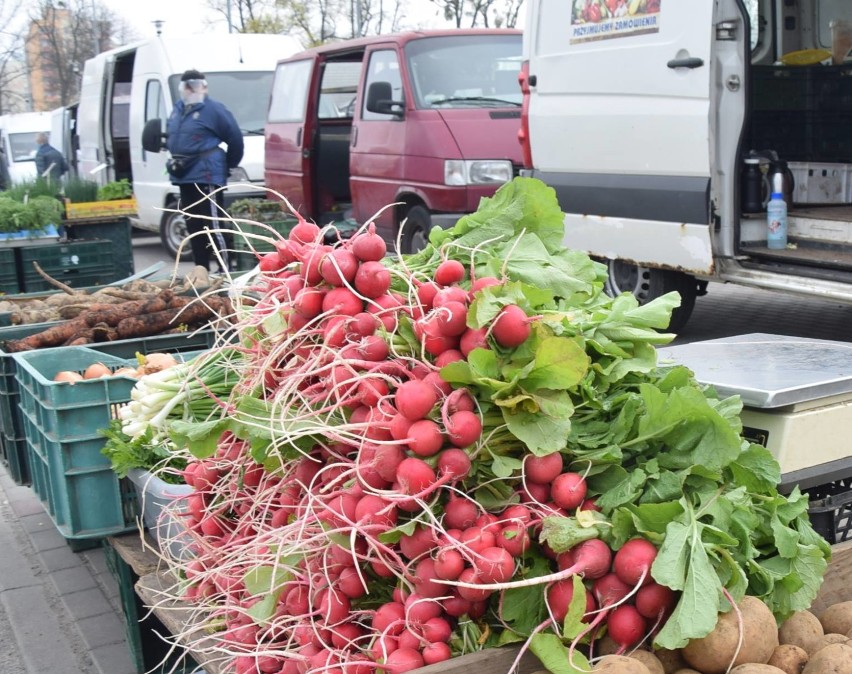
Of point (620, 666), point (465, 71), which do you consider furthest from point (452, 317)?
point (465, 71)

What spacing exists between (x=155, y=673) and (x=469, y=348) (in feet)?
6.13

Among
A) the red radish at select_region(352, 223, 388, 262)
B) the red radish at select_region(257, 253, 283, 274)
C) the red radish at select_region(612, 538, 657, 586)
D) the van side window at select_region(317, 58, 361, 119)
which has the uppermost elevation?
the van side window at select_region(317, 58, 361, 119)

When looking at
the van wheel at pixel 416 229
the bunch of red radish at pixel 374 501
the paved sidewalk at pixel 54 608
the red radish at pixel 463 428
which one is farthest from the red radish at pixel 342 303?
the van wheel at pixel 416 229

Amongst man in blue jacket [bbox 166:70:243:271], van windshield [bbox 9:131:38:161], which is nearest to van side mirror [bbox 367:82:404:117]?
man in blue jacket [bbox 166:70:243:271]

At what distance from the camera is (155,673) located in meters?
3.14

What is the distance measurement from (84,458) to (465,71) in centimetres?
565

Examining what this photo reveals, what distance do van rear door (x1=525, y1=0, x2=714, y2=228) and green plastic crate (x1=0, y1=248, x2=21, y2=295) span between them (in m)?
4.43

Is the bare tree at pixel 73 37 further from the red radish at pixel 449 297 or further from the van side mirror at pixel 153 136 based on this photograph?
the red radish at pixel 449 297

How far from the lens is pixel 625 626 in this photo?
5.85ft

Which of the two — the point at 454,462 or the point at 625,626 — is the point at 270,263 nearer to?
the point at 454,462

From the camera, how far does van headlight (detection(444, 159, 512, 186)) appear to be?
7512 millimetres

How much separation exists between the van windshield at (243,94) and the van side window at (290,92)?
173cm

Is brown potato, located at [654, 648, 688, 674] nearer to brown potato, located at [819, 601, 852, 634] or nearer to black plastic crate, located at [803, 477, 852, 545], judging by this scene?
brown potato, located at [819, 601, 852, 634]

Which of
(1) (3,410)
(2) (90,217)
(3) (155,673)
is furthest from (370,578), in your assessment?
(2) (90,217)
